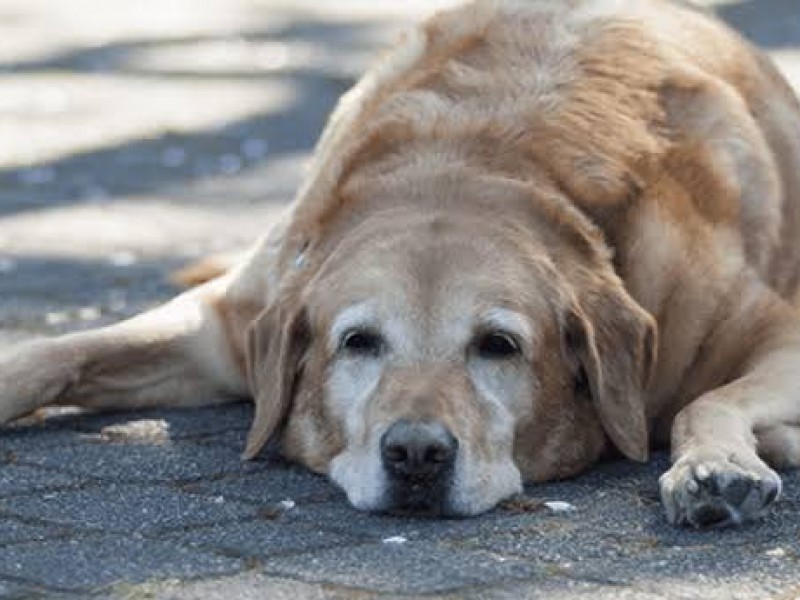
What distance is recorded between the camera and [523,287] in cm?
483

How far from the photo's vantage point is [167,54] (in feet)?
36.4

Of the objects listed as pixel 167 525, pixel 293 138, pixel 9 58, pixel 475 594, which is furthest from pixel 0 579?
pixel 9 58

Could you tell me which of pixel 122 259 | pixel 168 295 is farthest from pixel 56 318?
pixel 122 259

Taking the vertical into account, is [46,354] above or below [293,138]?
above

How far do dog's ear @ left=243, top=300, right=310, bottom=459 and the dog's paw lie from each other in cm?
A: 83

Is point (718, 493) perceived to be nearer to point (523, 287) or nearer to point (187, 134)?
point (523, 287)

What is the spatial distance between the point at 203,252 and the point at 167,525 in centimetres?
296

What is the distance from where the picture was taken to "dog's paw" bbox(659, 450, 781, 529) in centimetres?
454

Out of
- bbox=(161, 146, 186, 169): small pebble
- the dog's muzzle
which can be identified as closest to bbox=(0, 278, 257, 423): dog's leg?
the dog's muzzle

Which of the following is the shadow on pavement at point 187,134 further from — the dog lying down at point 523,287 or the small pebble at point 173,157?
the dog lying down at point 523,287

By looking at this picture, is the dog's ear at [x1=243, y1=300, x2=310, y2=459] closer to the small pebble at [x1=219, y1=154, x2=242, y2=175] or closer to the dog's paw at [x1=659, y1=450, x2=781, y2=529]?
the dog's paw at [x1=659, y1=450, x2=781, y2=529]

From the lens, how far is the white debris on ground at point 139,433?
536 centimetres

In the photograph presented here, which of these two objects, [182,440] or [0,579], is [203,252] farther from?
[0,579]

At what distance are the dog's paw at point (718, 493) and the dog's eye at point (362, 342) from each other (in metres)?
0.61
